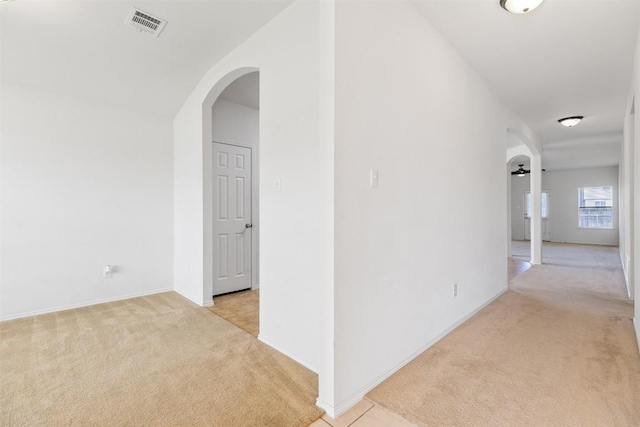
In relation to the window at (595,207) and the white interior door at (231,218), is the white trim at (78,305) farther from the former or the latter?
the window at (595,207)

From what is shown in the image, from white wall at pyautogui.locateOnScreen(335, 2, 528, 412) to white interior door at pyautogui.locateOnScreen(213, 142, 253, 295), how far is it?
2620 millimetres

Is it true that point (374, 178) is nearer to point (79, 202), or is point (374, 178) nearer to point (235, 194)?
point (235, 194)

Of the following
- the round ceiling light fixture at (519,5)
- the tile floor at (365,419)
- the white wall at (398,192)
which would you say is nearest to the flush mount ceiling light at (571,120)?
the white wall at (398,192)

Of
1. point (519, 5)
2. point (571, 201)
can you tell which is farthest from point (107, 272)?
point (571, 201)

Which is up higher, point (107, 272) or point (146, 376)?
point (107, 272)

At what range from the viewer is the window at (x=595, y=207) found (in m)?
9.89

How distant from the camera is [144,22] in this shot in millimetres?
2498

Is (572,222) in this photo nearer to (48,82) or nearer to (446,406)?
(446,406)

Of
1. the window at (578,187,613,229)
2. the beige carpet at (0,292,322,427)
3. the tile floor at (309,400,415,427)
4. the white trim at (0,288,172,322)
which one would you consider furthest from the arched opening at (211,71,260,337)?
the window at (578,187,613,229)

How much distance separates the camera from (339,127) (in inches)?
65.1

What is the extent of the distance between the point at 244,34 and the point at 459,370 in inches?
125

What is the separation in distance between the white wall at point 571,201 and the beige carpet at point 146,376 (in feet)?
40.3

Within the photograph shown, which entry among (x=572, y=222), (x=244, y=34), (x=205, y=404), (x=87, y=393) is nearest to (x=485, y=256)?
(x=205, y=404)

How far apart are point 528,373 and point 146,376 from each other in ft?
8.36
